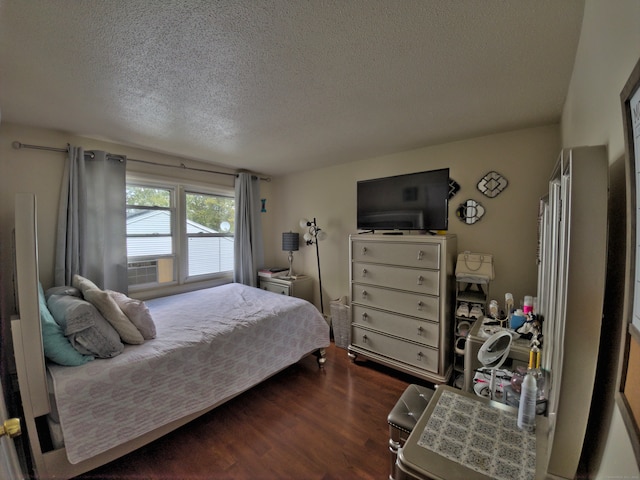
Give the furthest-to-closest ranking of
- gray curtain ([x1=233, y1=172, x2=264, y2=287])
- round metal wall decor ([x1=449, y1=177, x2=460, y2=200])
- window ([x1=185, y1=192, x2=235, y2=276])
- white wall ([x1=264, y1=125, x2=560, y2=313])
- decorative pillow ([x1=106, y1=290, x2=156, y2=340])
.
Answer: gray curtain ([x1=233, y1=172, x2=264, y2=287]), window ([x1=185, y1=192, x2=235, y2=276]), round metal wall decor ([x1=449, y1=177, x2=460, y2=200]), white wall ([x1=264, y1=125, x2=560, y2=313]), decorative pillow ([x1=106, y1=290, x2=156, y2=340])

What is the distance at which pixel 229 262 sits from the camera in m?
3.96

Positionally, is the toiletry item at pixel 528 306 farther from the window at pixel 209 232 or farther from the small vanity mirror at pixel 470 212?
the window at pixel 209 232

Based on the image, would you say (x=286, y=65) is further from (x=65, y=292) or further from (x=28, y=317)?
(x=65, y=292)

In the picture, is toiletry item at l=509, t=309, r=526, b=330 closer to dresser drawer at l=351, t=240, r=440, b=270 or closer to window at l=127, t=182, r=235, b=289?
dresser drawer at l=351, t=240, r=440, b=270

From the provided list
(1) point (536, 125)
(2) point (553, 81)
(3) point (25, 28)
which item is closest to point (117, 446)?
(3) point (25, 28)

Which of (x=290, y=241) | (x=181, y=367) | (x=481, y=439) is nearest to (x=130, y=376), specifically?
(x=181, y=367)

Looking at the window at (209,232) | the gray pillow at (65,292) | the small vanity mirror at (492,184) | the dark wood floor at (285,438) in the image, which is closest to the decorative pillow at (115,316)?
the gray pillow at (65,292)

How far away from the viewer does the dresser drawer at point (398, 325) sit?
7.66 feet

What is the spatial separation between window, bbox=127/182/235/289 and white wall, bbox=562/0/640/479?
3664mm

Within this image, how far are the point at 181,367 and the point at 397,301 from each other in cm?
187

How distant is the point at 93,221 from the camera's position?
103 inches

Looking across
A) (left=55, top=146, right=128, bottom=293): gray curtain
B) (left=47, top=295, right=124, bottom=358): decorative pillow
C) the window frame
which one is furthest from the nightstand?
(left=47, top=295, right=124, bottom=358): decorative pillow

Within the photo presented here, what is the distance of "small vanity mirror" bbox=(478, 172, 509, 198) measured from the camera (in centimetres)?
240

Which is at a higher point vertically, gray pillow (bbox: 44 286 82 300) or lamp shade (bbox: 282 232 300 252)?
lamp shade (bbox: 282 232 300 252)
